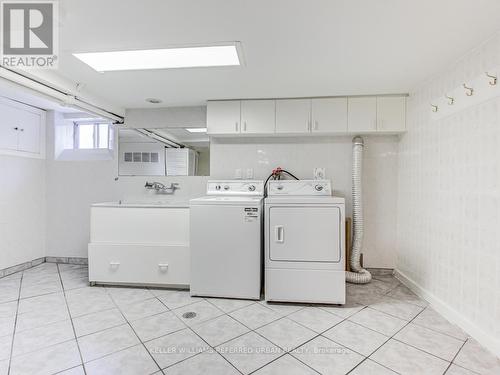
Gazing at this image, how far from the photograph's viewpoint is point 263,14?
1573 mm

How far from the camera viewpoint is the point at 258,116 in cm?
316

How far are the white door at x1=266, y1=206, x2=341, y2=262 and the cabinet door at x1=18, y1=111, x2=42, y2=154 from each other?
3460 mm

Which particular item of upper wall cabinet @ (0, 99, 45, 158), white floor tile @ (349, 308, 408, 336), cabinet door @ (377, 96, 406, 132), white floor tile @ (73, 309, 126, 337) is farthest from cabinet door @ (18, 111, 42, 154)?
cabinet door @ (377, 96, 406, 132)

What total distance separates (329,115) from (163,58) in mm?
1909

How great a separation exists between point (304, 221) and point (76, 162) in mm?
3360

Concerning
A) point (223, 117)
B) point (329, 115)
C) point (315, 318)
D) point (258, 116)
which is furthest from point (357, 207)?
point (223, 117)

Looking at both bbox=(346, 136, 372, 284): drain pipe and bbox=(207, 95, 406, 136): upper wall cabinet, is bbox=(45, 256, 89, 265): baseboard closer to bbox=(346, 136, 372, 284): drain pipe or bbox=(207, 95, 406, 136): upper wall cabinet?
bbox=(207, 95, 406, 136): upper wall cabinet

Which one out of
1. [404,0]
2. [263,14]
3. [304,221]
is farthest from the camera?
[304,221]

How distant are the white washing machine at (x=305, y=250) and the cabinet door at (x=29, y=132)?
134 inches

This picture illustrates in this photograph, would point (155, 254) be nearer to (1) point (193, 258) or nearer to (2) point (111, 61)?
(1) point (193, 258)

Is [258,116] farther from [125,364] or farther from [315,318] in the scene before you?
[125,364]

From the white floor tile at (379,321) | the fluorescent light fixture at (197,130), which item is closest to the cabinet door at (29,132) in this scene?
the fluorescent light fixture at (197,130)

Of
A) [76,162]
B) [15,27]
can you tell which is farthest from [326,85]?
[76,162]

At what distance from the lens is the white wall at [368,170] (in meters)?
3.29
